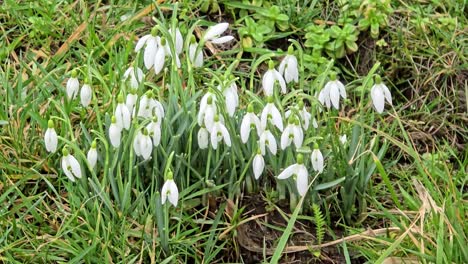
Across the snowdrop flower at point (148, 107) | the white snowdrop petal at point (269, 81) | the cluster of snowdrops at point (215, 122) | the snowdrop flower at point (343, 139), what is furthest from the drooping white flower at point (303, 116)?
the snowdrop flower at point (148, 107)

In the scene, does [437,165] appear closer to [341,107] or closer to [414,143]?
[414,143]

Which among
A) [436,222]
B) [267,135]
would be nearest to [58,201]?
[267,135]

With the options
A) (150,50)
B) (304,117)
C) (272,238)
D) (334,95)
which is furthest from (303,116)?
(150,50)

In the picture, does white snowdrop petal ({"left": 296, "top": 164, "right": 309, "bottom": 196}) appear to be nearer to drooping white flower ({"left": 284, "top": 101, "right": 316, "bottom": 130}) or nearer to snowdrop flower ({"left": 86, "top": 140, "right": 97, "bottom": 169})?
drooping white flower ({"left": 284, "top": 101, "right": 316, "bottom": 130})

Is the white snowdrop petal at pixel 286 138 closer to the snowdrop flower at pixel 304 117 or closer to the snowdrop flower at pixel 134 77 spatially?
the snowdrop flower at pixel 304 117

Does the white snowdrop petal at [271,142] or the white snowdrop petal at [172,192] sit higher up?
the white snowdrop petal at [271,142]

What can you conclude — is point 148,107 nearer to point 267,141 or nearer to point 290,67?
point 267,141
